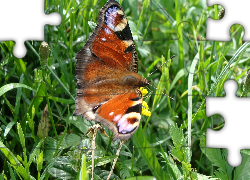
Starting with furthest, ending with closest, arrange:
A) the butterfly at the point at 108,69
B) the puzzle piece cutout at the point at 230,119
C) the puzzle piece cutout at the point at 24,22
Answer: the puzzle piece cutout at the point at 24,22, the puzzle piece cutout at the point at 230,119, the butterfly at the point at 108,69

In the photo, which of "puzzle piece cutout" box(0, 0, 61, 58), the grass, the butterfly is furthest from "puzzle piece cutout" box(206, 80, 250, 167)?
"puzzle piece cutout" box(0, 0, 61, 58)

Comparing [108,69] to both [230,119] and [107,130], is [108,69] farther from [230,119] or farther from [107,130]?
[230,119]

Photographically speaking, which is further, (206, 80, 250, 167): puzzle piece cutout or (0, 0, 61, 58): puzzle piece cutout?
(0, 0, 61, 58): puzzle piece cutout

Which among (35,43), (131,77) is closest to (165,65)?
(131,77)

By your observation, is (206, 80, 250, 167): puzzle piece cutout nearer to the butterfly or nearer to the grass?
the grass

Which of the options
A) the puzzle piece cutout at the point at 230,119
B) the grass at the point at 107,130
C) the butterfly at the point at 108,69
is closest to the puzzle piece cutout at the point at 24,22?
the grass at the point at 107,130

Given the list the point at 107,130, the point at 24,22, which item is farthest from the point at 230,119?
the point at 24,22

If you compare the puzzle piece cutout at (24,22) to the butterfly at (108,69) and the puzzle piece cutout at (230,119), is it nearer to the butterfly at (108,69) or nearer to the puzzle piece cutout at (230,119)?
the butterfly at (108,69)
